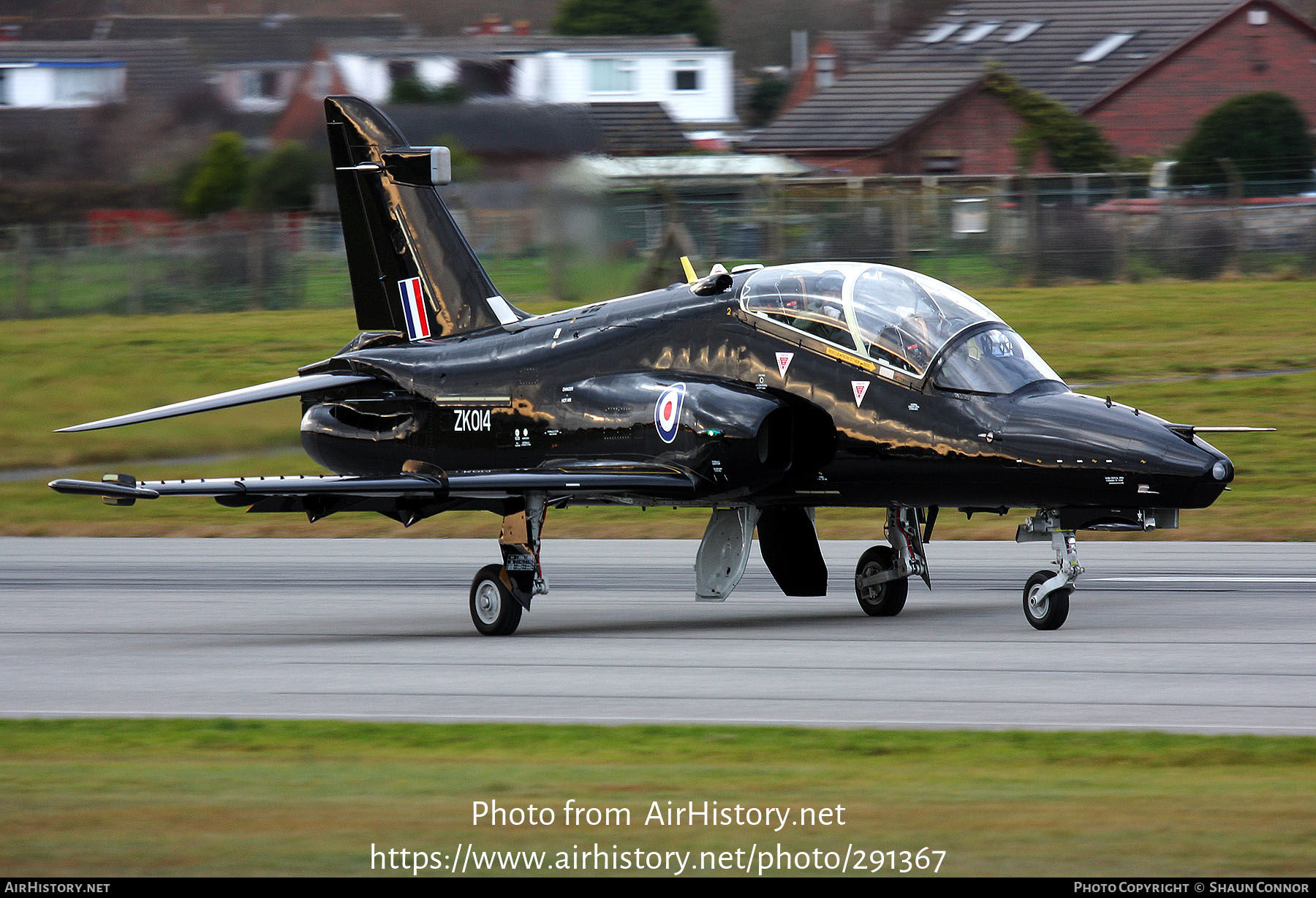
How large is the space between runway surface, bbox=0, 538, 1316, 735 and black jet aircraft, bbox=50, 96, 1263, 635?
2.75 ft

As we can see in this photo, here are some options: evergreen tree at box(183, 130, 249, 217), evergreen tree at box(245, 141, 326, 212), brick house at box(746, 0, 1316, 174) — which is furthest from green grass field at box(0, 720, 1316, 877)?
brick house at box(746, 0, 1316, 174)

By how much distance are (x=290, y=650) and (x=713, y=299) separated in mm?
4636

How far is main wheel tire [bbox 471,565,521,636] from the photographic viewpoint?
14.5 m

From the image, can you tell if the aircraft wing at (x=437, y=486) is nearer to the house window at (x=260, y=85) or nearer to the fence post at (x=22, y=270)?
the house window at (x=260, y=85)

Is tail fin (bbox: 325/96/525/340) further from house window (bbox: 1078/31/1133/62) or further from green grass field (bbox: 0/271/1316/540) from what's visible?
house window (bbox: 1078/31/1133/62)

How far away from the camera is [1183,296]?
33.8m

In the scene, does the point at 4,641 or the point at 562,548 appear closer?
the point at 4,641

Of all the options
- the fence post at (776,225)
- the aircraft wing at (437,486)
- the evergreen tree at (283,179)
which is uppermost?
the evergreen tree at (283,179)

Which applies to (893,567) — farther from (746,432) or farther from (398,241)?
(398,241)

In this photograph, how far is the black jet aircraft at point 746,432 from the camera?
12891 mm

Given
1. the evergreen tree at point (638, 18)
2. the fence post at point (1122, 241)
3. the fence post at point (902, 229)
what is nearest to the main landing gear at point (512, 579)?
the fence post at point (902, 229)

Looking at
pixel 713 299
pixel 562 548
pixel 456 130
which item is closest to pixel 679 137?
pixel 456 130

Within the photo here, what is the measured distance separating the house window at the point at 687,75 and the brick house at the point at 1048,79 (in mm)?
7375

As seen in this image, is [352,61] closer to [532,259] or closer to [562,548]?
[532,259]
